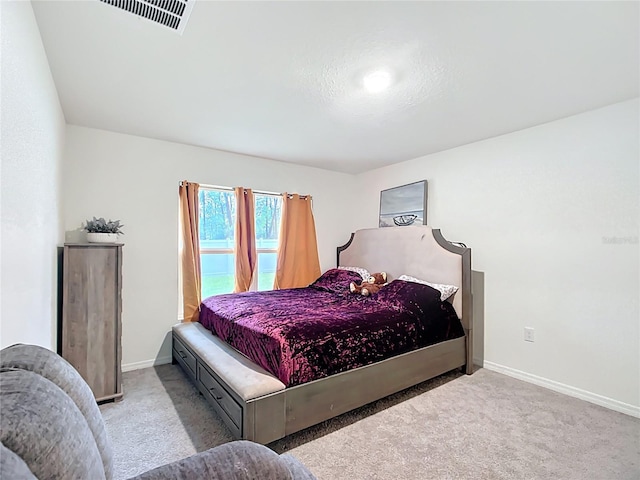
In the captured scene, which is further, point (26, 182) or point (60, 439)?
point (26, 182)

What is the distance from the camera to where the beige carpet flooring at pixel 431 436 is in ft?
5.67

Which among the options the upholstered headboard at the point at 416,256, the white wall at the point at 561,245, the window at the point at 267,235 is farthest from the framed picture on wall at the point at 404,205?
the window at the point at 267,235

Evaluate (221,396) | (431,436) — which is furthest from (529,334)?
(221,396)

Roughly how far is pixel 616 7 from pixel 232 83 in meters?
2.09

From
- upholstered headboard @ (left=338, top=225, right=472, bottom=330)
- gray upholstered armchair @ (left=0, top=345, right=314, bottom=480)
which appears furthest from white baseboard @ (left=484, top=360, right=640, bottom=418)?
gray upholstered armchair @ (left=0, top=345, right=314, bottom=480)

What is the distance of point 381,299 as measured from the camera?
3029 millimetres

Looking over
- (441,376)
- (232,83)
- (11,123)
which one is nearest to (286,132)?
(232,83)

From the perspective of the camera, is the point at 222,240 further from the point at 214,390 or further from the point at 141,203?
the point at 214,390

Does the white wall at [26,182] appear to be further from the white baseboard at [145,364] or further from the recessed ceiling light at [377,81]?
the recessed ceiling light at [377,81]

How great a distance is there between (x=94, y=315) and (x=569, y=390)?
3895 mm

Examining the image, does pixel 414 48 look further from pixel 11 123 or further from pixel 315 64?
pixel 11 123

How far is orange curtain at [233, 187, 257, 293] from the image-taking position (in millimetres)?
3688

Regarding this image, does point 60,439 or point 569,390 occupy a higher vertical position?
point 60,439

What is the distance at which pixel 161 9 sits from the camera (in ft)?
4.78
